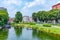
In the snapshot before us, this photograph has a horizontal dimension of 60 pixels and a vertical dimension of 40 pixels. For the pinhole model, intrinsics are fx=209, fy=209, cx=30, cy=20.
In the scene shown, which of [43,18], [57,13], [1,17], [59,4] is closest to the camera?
[1,17]

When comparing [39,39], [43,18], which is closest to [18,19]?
[43,18]

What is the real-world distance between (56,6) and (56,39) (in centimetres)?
12677

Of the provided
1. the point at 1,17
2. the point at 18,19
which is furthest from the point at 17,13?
the point at 1,17

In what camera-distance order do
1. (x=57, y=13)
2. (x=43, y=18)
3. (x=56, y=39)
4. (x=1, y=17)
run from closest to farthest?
(x=56, y=39) → (x=1, y=17) → (x=57, y=13) → (x=43, y=18)

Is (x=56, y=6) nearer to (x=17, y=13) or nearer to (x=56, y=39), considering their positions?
(x=17, y=13)

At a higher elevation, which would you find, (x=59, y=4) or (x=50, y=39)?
(x=59, y=4)

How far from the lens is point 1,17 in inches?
3772

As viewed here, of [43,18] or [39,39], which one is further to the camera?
[43,18]

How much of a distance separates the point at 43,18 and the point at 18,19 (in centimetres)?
4471

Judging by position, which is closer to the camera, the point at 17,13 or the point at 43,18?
the point at 43,18

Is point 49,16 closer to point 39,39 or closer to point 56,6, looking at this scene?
point 56,6

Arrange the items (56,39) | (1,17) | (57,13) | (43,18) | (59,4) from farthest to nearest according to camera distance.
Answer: (59,4) < (43,18) < (57,13) < (1,17) < (56,39)

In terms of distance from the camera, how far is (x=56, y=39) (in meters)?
38.7

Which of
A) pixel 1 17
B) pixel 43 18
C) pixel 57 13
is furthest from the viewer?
pixel 43 18
